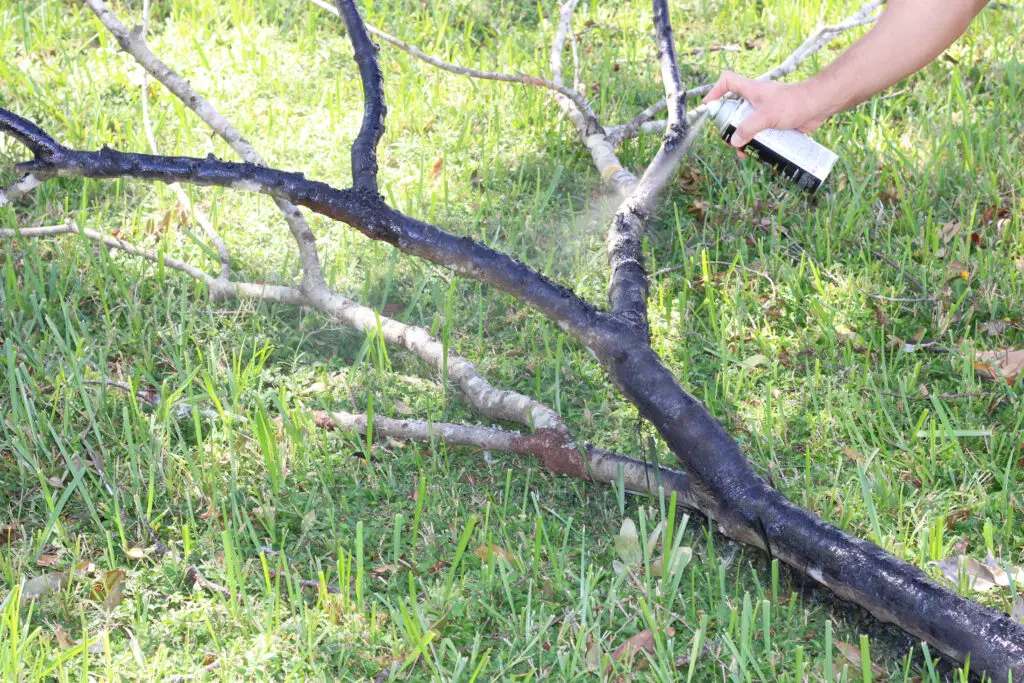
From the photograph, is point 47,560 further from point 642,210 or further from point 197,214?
point 642,210

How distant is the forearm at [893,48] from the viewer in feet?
9.55

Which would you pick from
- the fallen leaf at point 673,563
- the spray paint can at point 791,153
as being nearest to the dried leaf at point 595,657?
the fallen leaf at point 673,563

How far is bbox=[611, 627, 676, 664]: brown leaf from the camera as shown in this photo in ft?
6.91

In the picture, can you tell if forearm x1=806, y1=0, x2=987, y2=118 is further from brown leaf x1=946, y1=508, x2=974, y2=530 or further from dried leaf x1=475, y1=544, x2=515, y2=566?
dried leaf x1=475, y1=544, x2=515, y2=566

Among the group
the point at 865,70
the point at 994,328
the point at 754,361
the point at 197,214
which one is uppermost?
the point at 865,70

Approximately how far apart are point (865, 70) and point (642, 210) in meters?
0.81

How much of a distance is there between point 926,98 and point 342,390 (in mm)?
2888

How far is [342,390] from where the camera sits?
9.91 feet

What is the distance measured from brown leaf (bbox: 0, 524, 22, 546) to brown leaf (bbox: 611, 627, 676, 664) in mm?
1519

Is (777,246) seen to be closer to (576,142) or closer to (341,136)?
(576,142)

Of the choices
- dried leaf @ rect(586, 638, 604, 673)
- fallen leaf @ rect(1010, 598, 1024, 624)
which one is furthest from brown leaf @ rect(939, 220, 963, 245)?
dried leaf @ rect(586, 638, 604, 673)

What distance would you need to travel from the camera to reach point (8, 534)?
245 centimetres

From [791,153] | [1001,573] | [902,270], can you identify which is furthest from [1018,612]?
[791,153]

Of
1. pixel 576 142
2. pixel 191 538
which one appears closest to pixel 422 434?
pixel 191 538
